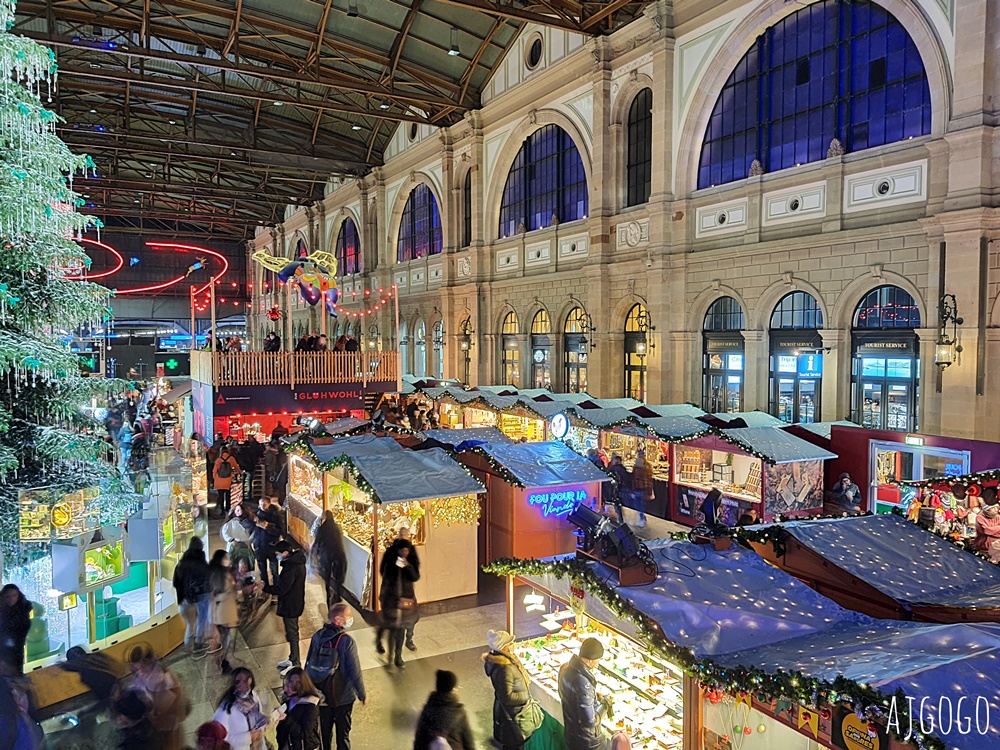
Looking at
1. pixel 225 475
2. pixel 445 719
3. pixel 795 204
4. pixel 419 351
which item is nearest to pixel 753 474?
pixel 795 204

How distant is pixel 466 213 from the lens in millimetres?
31797

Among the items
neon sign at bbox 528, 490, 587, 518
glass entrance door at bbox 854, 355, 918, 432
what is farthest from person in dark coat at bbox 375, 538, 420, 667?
glass entrance door at bbox 854, 355, 918, 432

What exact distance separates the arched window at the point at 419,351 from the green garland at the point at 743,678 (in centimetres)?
3002

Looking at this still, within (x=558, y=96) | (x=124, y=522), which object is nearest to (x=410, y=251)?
(x=558, y=96)

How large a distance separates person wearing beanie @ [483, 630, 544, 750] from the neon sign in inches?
204

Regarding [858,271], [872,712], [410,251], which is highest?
[410,251]

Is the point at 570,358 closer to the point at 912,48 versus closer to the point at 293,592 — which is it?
the point at 912,48

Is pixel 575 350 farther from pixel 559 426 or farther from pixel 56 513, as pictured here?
pixel 56 513

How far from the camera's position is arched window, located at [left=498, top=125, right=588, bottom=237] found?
82.1 feet

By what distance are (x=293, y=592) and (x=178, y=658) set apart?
173 cm

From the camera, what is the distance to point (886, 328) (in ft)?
51.4

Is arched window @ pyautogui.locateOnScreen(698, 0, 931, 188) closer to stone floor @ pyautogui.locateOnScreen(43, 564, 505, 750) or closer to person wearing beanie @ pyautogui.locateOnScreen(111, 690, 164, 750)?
stone floor @ pyautogui.locateOnScreen(43, 564, 505, 750)

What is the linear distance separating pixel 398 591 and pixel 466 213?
25532mm

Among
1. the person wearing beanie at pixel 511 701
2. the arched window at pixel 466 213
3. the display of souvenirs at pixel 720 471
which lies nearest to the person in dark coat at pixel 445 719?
the person wearing beanie at pixel 511 701
